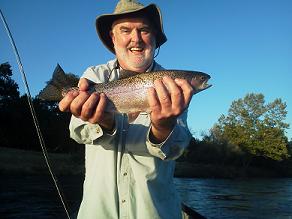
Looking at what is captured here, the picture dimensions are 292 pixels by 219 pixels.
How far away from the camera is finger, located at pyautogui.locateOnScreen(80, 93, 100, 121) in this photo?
2.91 meters

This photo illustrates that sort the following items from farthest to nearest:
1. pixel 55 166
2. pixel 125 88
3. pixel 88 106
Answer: pixel 55 166
pixel 125 88
pixel 88 106

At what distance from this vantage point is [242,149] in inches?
2506

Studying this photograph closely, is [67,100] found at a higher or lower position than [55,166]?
higher

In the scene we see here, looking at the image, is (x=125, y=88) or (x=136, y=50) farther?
(x=136, y=50)

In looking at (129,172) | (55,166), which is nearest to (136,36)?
(129,172)

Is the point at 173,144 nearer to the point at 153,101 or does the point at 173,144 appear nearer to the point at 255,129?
the point at 153,101

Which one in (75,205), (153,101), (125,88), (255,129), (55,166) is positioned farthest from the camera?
(255,129)

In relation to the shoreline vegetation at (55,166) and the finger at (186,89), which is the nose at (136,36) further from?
the shoreline vegetation at (55,166)

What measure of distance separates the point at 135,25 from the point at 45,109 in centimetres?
4578

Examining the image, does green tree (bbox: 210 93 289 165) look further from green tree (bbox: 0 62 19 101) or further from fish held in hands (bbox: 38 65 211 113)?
fish held in hands (bbox: 38 65 211 113)

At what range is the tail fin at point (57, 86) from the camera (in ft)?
11.4

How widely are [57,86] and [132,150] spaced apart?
996mm

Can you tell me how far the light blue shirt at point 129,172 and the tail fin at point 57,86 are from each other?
A: 1.28 ft

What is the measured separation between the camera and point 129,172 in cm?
307
